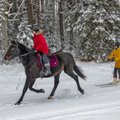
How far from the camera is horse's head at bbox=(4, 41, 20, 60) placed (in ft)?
39.3

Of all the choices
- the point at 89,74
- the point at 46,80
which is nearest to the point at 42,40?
the point at 46,80

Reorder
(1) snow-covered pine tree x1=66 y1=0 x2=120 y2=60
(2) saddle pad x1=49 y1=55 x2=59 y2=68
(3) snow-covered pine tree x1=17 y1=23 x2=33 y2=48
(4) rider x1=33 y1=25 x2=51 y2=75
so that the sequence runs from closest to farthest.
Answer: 1. (4) rider x1=33 y1=25 x2=51 y2=75
2. (2) saddle pad x1=49 y1=55 x2=59 y2=68
3. (1) snow-covered pine tree x1=66 y1=0 x2=120 y2=60
4. (3) snow-covered pine tree x1=17 y1=23 x2=33 y2=48

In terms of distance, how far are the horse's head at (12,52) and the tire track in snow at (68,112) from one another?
10.3 feet

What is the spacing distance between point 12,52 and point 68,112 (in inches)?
146

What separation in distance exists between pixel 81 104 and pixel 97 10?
52.6 feet

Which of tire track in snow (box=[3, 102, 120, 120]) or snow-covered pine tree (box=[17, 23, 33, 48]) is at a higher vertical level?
snow-covered pine tree (box=[17, 23, 33, 48])

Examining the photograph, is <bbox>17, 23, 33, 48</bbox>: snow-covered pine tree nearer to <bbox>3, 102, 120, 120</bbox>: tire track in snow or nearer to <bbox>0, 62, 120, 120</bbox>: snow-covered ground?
<bbox>0, 62, 120, 120</bbox>: snow-covered ground

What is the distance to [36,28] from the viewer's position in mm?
12242

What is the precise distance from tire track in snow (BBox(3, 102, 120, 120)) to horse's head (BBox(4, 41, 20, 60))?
3137 mm

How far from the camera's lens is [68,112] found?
9289 mm

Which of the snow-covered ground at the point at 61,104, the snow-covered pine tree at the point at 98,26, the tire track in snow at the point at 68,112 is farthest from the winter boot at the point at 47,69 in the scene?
the snow-covered pine tree at the point at 98,26

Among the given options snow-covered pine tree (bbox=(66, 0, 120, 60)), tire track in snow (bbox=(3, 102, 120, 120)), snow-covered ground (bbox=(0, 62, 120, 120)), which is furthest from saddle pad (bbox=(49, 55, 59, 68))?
snow-covered pine tree (bbox=(66, 0, 120, 60))

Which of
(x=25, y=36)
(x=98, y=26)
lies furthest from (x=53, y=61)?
(x=25, y=36)

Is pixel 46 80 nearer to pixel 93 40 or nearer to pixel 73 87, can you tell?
pixel 73 87
